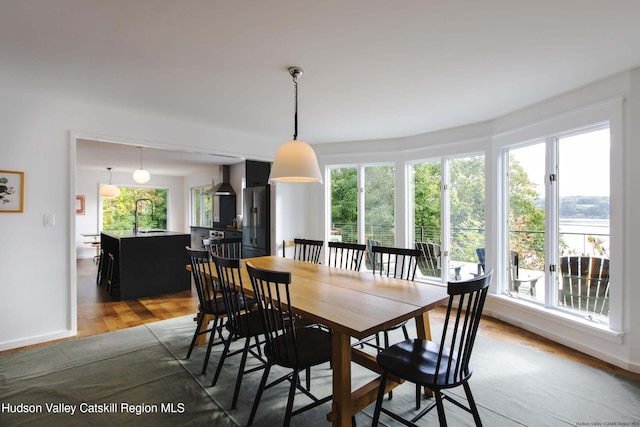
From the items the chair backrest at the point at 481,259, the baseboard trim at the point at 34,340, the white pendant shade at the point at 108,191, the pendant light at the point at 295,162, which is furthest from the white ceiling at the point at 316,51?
the white pendant shade at the point at 108,191

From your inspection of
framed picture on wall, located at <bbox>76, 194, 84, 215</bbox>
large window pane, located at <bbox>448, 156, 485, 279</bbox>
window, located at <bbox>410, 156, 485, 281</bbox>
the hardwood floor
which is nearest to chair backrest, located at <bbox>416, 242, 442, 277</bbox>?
window, located at <bbox>410, 156, 485, 281</bbox>

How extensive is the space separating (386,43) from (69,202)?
3338mm

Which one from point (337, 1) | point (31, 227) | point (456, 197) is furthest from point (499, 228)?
point (31, 227)

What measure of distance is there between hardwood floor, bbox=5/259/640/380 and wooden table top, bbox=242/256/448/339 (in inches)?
66.3

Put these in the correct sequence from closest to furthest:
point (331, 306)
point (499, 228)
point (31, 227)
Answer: point (331, 306)
point (31, 227)
point (499, 228)

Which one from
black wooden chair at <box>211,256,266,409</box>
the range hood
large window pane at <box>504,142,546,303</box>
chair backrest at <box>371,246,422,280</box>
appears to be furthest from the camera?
the range hood

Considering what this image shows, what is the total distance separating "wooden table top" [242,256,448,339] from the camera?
1611 mm

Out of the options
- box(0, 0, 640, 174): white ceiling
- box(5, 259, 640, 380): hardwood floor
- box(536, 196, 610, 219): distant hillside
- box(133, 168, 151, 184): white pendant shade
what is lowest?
box(5, 259, 640, 380): hardwood floor

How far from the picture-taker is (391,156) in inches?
190

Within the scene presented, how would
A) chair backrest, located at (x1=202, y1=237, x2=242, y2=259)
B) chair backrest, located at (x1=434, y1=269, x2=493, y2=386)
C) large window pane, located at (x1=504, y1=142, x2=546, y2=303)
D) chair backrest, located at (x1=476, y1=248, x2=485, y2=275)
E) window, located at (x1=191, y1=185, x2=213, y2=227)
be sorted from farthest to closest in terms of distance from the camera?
window, located at (x1=191, y1=185, x2=213, y2=227) → chair backrest, located at (x1=476, y1=248, x2=485, y2=275) → chair backrest, located at (x1=202, y1=237, x2=242, y2=259) → large window pane, located at (x1=504, y1=142, x2=546, y2=303) → chair backrest, located at (x1=434, y1=269, x2=493, y2=386)

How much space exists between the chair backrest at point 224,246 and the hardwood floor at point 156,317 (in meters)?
0.88

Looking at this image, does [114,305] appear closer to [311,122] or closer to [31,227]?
[31,227]

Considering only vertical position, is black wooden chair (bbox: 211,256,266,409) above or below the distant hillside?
below

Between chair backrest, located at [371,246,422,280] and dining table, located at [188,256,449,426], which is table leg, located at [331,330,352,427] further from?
chair backrest, located at [371,246,422,280]
